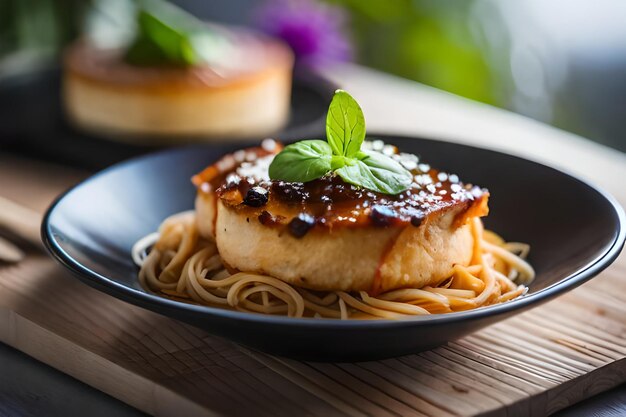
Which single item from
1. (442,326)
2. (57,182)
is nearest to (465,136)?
(57,182)

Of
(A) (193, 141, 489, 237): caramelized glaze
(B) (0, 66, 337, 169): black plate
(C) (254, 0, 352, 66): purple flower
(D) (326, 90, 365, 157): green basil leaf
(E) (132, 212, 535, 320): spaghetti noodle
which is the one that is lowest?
(B) (0, 66, 337, 169): black plate

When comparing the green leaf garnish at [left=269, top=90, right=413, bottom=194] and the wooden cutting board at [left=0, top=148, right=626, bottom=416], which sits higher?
the green leaf garnish at [left=269, top=90, right=413, bottom=194]

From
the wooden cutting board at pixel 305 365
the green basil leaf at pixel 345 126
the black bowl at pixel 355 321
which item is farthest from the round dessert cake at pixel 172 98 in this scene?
the green basil leaf at pixel 345 126

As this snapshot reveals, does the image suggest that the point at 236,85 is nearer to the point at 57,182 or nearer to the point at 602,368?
the point at 57,182

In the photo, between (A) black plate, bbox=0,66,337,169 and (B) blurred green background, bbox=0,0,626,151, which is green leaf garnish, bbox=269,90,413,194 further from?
(B) blurred green background, bbox=0,0,626,151

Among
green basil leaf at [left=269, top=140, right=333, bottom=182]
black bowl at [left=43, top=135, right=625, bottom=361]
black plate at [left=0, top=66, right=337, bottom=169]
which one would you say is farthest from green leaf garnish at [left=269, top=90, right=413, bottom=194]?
black plate at [left=0, top=66, right=337, bottom=169]


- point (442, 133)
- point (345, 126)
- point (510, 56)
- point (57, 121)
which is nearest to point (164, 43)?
point (57, 121)

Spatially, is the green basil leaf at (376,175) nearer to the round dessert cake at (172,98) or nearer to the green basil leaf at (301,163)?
the green basil leaf at (301,163)
